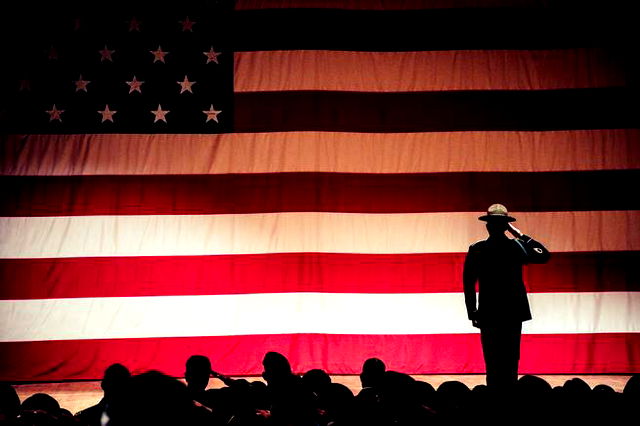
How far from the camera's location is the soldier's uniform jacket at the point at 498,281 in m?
2.71

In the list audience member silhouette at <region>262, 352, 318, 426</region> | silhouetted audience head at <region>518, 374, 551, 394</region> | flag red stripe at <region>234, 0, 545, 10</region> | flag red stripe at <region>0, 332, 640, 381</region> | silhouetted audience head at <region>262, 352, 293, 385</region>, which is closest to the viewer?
audience member silhouette at <region>262, 352, 318, 426</region>

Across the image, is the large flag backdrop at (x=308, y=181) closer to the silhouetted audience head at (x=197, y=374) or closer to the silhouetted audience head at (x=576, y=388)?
the silhouetted audience head at (x=197, y=374)

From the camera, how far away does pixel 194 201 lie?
4312 mm

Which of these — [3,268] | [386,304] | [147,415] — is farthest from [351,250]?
[147,415]

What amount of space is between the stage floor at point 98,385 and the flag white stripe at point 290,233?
96cm

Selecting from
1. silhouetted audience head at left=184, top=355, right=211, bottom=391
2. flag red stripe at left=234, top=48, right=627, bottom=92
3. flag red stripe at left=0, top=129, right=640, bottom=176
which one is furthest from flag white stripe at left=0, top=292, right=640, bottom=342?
silhouetted audience head at left=184, top=355, right=211, bottom=391

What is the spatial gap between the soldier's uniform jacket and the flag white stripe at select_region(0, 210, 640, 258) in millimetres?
1483

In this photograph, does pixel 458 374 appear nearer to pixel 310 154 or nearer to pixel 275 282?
pixel 275 282

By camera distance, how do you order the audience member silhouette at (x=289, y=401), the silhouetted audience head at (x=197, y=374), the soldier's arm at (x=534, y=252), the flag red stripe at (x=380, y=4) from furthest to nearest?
the flag red stripe at (x=380, y=4), the soldier's arm at (x=534, y=252), the silhouetted audience head at (x=197, y=374), the audience member silhouette at (x=289, y=401)

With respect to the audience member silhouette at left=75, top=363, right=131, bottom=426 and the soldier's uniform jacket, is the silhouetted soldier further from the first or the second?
the audience member silhouette at left=75, top=363, right=131, bottom=426

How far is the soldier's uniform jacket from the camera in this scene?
8.87ft

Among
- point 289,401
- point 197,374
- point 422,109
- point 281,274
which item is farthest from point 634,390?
point 422,109

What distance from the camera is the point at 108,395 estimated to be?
58.9 inches

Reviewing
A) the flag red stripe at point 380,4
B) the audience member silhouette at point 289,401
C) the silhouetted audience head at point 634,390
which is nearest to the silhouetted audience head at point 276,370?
the audience member silhouette at point 289,401
